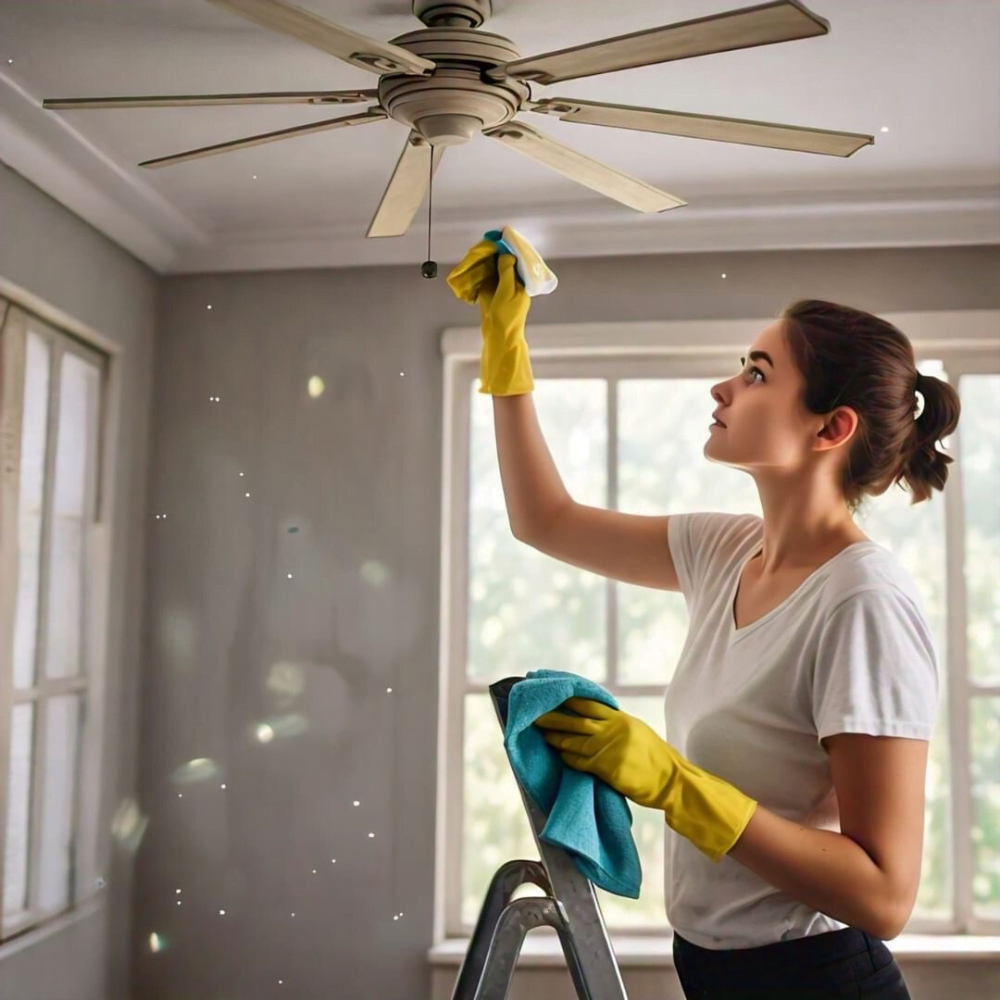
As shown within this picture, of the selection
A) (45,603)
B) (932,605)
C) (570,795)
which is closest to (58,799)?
(45,603)

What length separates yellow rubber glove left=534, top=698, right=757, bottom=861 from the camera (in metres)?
1.17

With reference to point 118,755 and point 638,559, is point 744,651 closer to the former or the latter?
point 638,559

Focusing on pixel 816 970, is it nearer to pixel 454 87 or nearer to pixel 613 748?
pixel 613 748

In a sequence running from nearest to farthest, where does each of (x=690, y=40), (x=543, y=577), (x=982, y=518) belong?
(x=690, y=40), (x=982, y=518), (x=543, y=577)

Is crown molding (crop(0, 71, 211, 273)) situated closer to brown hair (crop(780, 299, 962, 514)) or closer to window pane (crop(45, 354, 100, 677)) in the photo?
window pane (crop(45, 354, 100, 677))

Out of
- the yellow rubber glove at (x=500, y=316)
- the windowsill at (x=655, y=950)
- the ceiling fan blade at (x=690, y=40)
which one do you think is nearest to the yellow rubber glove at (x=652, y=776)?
the yellow rubber glove at (x=500, y=316)

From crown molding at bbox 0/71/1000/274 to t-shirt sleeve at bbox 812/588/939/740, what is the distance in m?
1.33

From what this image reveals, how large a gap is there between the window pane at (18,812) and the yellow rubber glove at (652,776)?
53.7 inches

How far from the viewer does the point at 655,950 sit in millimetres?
2314

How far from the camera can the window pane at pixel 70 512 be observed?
2.25 meters

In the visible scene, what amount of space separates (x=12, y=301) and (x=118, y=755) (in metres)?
1.05

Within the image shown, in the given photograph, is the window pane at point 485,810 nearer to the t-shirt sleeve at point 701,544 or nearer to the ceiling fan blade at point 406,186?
the t-shirt sleeve at point 701,544

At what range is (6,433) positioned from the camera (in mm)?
2064

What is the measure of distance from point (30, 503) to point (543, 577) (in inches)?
44.5
